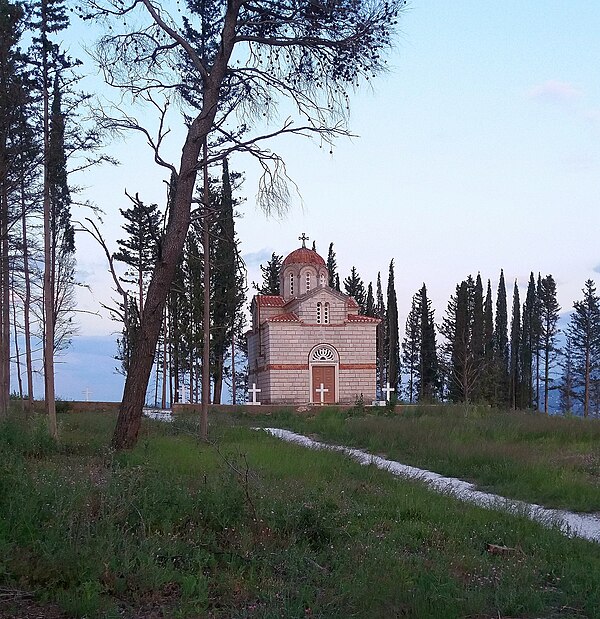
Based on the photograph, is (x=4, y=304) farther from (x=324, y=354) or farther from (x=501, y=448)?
(x=324, y=354)

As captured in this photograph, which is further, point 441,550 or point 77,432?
point 77,432

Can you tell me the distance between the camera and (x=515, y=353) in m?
69.2

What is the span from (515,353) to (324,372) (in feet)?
106

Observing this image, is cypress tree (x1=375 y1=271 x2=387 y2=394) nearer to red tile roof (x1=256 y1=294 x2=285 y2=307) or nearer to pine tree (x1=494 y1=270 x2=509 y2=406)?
pine tree (x1=494 y1=270 x2=509 y2=406)

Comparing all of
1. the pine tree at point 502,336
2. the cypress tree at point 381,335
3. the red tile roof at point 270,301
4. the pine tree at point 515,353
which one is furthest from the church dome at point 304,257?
the pine tree at point 515,353

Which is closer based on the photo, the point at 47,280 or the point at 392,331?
the point at 47,280

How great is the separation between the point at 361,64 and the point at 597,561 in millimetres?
8946

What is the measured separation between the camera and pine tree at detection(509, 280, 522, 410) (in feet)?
219

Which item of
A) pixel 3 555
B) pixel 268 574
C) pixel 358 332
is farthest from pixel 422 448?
pixel 358 332

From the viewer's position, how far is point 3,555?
5691mm

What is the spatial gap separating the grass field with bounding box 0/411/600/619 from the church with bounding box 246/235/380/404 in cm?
3214

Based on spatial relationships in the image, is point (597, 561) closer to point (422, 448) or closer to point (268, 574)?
point (268, 574)

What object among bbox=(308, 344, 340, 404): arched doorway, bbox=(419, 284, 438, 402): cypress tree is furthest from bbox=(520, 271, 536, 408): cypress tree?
bbox=(308, 344, 340, 404): arched doorway

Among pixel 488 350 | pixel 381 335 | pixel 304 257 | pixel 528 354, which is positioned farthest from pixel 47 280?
pixel 528 354
